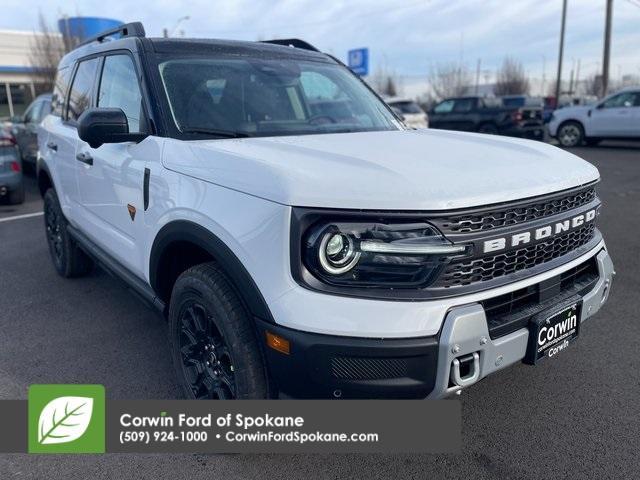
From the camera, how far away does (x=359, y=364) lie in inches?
75.3

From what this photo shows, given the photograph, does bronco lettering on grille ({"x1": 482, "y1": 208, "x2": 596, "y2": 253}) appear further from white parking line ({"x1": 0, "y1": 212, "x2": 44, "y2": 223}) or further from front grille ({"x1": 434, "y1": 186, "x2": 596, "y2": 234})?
white parking line ({"x1": 0, "y1": 212, "x2": 44, "y2": 223})

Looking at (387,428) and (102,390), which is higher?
(387,428)

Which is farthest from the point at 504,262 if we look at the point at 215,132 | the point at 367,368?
the point at 215,132

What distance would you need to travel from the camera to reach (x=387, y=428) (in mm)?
2227

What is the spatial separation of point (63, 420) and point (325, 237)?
1640 millimetres

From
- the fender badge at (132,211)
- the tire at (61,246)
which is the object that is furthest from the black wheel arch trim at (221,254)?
the tire at (61,246)

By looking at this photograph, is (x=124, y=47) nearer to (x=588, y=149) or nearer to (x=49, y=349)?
(x=49, y=349)

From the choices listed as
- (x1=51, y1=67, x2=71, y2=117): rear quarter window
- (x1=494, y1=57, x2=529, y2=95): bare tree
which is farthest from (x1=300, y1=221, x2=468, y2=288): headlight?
(x1=494, y1=57, x2=529, y2=95): bare tree

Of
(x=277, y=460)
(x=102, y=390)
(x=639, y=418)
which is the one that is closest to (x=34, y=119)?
(x=102, y=390)

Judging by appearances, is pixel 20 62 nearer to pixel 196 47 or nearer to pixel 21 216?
pixel 21 216

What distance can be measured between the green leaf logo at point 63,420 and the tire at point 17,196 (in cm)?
673

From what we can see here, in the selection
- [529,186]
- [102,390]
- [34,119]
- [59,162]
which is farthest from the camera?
[34,119]

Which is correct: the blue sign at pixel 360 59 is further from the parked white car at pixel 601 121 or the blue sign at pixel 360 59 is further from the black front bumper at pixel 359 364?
the black front bumper at pixel 359 364

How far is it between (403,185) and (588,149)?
1544 cm
